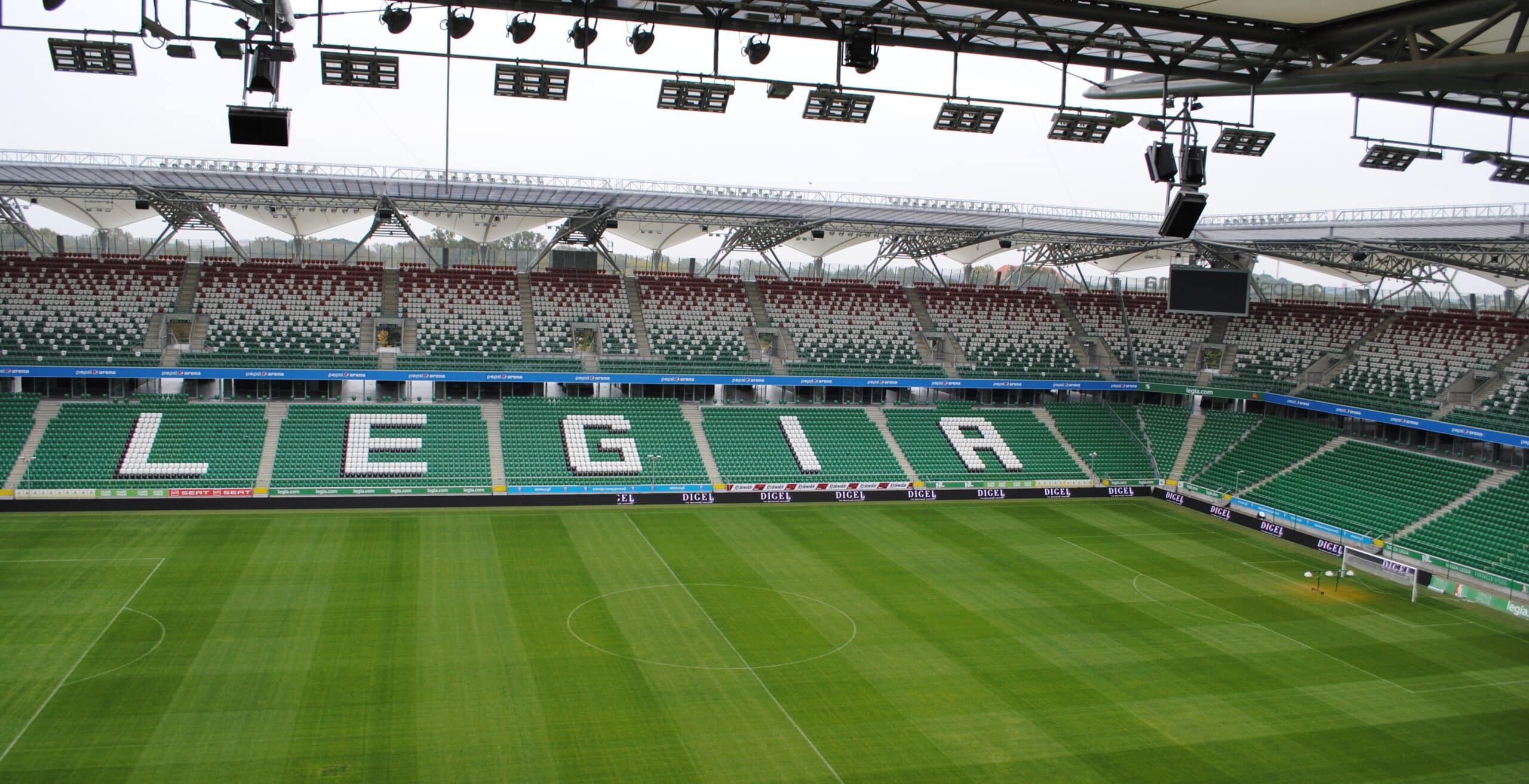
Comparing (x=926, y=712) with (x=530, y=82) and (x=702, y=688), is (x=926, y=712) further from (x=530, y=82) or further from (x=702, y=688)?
(x=530, y=82)

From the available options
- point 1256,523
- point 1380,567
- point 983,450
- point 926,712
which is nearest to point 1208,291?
point 1256,523

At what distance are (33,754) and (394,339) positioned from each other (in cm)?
2754

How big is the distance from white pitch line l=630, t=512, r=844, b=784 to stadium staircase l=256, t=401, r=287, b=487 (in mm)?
12919

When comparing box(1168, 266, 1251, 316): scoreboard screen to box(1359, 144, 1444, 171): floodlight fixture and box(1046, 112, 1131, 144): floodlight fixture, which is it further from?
box(1046, 112, 1131, 144): floodlight fixture

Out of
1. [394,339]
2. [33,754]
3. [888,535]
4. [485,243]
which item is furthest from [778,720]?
[485,243]

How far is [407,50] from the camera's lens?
1263cm

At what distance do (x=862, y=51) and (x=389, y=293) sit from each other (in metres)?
36.4

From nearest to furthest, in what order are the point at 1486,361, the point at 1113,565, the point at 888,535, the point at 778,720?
the point at 778,720 < the point at 1113,565 < the point at 888,535 < the point at 1486,361

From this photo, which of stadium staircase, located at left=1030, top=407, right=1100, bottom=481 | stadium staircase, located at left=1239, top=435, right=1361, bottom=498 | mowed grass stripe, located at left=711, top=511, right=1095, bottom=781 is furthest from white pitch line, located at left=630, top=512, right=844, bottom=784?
stadium staircase, located at left=1239, top=435, right=1361, bottom=498

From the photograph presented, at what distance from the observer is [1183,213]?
581 inches

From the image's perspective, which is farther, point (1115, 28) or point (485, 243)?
point (485, 243)

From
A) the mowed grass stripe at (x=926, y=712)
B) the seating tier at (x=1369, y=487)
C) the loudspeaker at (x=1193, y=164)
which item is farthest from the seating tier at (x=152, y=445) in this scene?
the seating tier at (x=1369, y=487)

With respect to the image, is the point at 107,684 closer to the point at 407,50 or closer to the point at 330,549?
the point at 330,549

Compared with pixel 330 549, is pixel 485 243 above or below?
above
